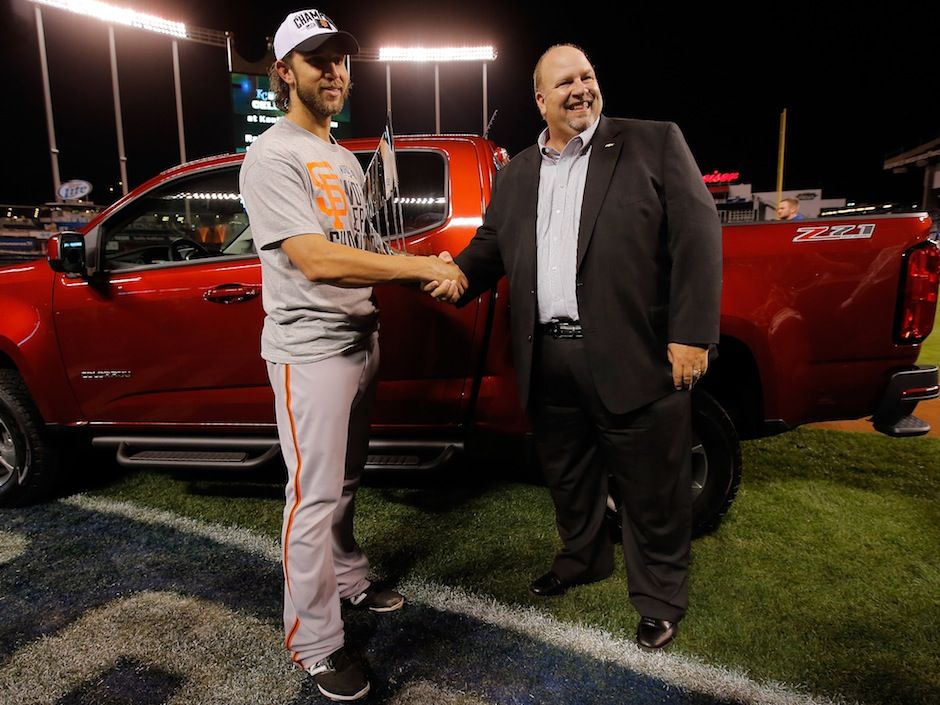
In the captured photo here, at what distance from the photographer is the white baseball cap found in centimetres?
181

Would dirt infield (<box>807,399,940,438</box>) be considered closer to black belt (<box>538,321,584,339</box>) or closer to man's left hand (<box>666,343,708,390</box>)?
man's left hand (<box>666,343,708,390</box>)

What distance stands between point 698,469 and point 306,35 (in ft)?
7.33

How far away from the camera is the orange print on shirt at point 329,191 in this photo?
1836 mm

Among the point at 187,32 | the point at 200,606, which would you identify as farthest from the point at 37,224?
the point at 200,606

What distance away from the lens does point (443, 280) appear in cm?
203

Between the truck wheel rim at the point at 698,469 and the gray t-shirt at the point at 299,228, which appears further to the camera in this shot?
the truck wheel rim at the point at 698,469

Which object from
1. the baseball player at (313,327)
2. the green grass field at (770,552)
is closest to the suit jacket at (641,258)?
the baseball player at (313,327)

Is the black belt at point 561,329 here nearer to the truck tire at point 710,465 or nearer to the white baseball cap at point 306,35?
the truck tire at point 710,465

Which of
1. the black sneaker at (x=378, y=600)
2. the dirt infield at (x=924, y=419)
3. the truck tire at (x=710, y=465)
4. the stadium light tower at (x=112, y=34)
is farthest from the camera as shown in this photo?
the stadium light tower at (x=112, y=34)

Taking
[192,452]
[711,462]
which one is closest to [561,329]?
[711,462]

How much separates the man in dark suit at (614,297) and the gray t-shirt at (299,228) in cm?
38

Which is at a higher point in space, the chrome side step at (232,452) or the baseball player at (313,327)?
the baseball player at (313,327)

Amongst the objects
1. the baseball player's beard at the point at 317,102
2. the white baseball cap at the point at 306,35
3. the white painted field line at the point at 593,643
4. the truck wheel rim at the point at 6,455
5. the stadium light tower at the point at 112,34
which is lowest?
the white painted field line at the point at 593,643

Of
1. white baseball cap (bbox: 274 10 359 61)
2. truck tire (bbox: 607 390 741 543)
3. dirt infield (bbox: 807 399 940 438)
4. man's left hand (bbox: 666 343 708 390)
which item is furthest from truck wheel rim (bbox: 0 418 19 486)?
dirt infield (bbox: 807 399 940 438)
